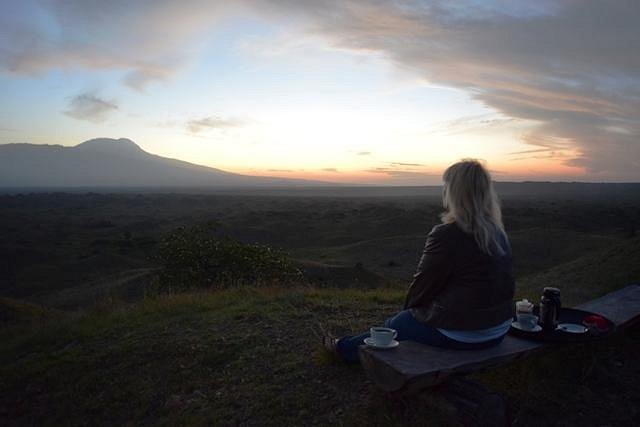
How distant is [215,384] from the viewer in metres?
4.62

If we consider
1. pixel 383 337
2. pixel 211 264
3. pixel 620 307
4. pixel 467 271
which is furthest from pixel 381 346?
pixel 211 264

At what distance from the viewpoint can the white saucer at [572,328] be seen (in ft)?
13.3

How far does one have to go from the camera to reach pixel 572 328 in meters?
4.15

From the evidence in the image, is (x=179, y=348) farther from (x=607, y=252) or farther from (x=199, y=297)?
(x=607, y=252)

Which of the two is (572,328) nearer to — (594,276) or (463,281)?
(463,281)

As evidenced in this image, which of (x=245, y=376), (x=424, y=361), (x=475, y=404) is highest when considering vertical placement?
(x=424, y=361)

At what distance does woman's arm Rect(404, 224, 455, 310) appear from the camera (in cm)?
358

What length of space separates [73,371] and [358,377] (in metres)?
3.24

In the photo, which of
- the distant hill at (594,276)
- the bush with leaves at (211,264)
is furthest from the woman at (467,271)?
the bush with leaves at (211,264)

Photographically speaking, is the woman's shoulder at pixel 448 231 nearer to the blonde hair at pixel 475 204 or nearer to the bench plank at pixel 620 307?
the blonde hair at pixel 475 204

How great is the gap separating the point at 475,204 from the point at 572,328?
1549 mm

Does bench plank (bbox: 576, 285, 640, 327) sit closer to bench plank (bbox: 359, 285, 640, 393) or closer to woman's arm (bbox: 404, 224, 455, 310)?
bench plank (bbox: 359, 285, 640, 393)

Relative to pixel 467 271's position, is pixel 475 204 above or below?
above

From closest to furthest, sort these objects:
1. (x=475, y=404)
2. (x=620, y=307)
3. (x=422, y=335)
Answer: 1. (x=475, y=404)
2. (x=422, y=335)
3. (x=620, y=307)
